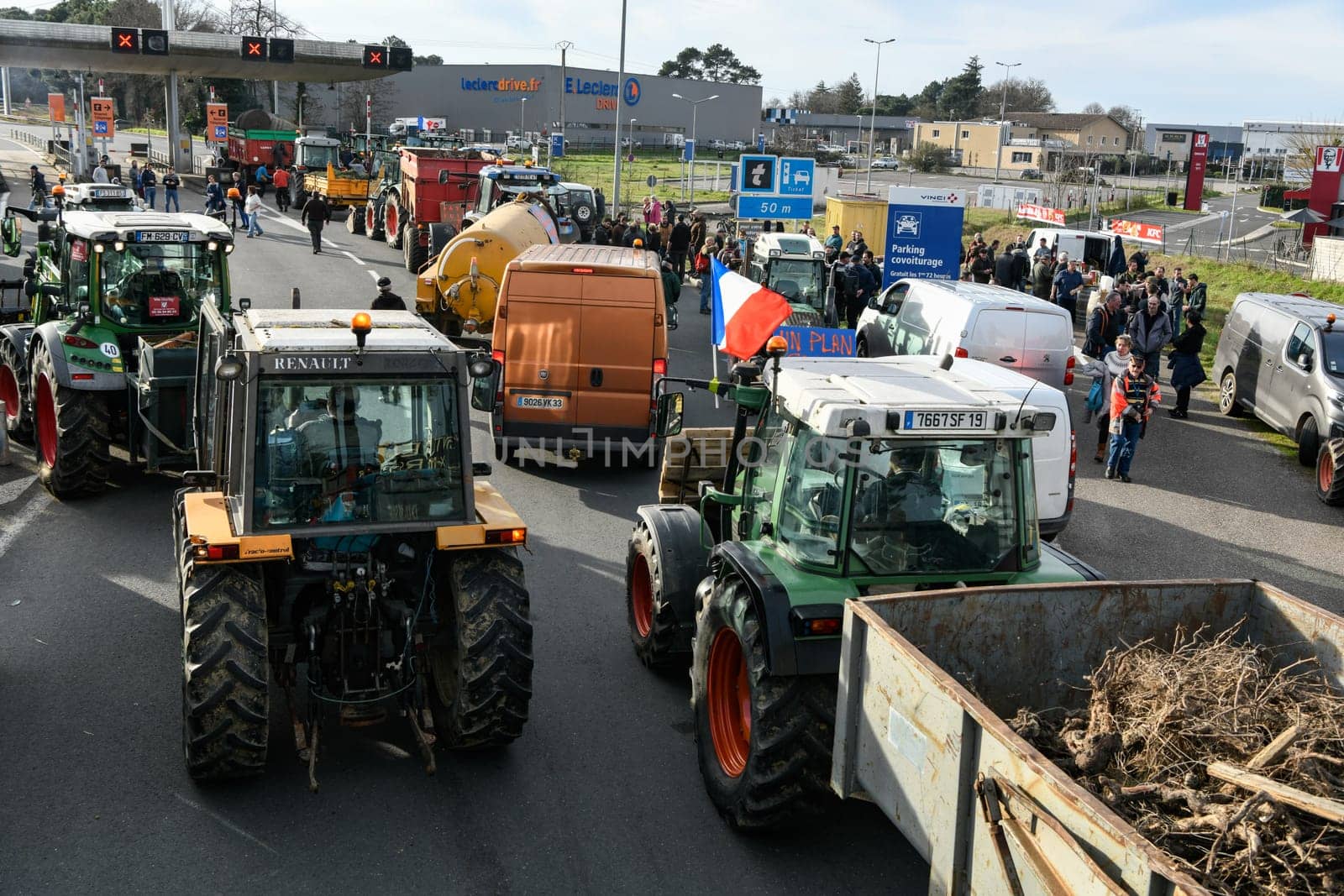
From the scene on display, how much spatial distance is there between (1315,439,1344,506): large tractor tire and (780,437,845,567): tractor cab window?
1000cm

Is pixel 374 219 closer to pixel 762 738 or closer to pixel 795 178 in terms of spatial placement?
pixel 795 178

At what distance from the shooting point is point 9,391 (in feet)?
44.3

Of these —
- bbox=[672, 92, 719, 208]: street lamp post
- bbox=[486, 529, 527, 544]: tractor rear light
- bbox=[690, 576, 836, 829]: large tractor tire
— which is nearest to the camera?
bbox=[690, 576, 836, 829]: large tractor tire

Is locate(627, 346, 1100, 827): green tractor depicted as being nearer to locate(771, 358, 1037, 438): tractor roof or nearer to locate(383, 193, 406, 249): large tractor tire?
locate(771, 358, 1037, 438): tractor roof

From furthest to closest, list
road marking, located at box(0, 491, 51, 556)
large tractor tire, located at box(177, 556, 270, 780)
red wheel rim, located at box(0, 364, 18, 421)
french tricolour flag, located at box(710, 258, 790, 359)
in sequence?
red wheel rim, located at box(0, 364, 18, 421) < road marking, located at box(0, 491, 51, 556) < french tricolour flag, located at box(710, 258, 790, 359) < large tractor tire, located at box(177, 556, 270, 780)

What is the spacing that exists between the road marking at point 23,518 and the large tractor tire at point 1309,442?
14.3m

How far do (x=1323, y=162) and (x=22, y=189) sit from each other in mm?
45417

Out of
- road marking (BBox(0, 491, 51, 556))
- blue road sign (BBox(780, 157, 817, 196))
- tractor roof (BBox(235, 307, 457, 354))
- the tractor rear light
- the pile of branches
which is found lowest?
road marking (BBox(0, 491, 51, 556))

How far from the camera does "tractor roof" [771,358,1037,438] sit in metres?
5.84

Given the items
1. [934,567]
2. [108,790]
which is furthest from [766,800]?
[108,790]

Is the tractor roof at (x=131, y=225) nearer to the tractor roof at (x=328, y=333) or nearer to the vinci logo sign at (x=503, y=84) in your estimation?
the tractor roof at (x=328, y=333)

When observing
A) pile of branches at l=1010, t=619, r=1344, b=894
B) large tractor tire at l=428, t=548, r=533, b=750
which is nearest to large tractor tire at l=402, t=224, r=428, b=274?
large tractor tire at l=428, t=548, r=533, b=750

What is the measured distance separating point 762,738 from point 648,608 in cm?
292

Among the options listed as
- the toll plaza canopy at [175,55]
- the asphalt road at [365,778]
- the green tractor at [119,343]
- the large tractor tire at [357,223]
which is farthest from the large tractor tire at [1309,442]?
the toll plaza canopy at [175,55]
